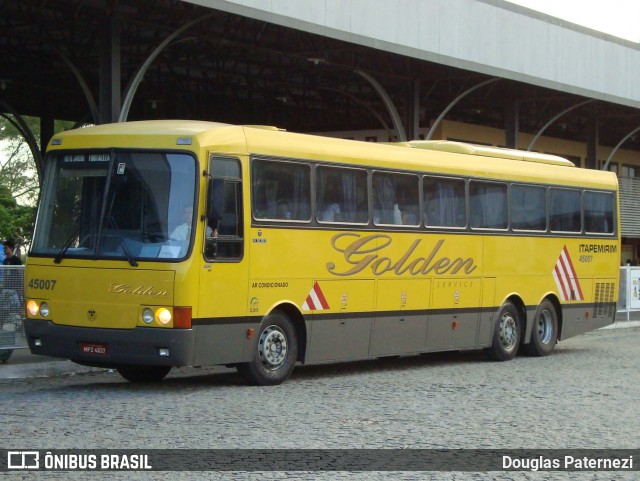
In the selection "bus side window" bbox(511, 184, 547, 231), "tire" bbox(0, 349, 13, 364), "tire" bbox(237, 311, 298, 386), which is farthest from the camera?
"bus side window" bbox(511, 184, 547, 231)

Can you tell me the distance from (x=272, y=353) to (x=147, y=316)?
193 centimetres

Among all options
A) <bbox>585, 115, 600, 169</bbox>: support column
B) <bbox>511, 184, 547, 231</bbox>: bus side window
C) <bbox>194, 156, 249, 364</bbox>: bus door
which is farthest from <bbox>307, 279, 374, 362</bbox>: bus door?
<bbox>585, 115, 600, 169</bbox>: support column

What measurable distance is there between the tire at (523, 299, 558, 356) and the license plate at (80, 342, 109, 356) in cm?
884

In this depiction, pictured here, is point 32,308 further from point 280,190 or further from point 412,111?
point 412,111

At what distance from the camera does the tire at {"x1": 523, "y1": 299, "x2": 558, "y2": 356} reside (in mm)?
20859

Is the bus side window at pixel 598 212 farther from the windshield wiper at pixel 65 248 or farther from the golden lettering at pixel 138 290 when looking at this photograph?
the windshield wiper at pixel 65 248

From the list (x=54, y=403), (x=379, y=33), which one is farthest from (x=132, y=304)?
(x=379, y=33)

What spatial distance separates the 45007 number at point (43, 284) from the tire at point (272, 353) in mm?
2296

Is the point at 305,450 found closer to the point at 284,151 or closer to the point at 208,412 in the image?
the point at 208,412

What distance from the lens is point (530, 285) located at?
67.7 feet

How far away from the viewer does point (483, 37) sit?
30.0 meters

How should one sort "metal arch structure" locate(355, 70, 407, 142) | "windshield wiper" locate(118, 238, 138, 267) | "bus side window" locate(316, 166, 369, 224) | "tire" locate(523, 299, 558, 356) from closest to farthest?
"windshield wiper" locate(118, 238, 138, 267), "bus side window" locate(316, 166, 369, 224), "tire" locate(523, 299, 558, 356), "metal arch structure" locate(355, 70, 407, 142)

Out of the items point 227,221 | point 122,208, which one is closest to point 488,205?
point 227,221

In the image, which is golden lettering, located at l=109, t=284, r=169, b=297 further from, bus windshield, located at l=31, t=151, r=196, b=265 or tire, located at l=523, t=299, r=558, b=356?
tire, located at l=523, t=299, r=558, b=356
